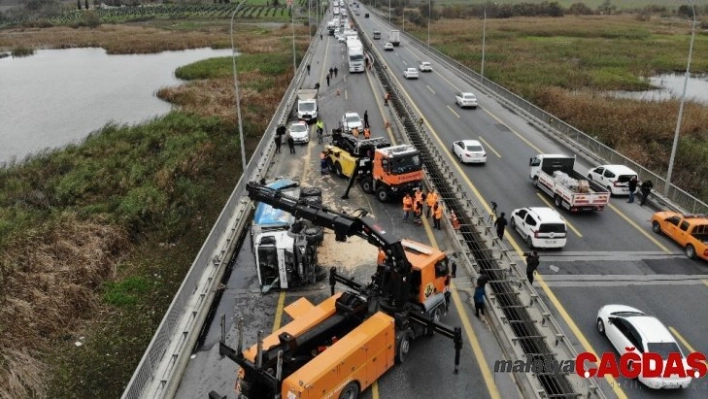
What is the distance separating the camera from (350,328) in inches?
543

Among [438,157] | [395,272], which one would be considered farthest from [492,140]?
[395,272]

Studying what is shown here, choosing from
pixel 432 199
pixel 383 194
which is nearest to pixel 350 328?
pixel 432 199

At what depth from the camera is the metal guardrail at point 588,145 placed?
83.0 feet

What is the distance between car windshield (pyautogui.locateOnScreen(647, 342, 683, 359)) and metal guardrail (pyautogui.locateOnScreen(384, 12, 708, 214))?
1217 cm

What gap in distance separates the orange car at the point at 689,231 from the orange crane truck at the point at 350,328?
37.4 feet

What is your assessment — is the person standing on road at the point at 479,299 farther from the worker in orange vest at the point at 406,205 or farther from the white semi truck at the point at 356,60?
the white semi truck at the point at 356,60

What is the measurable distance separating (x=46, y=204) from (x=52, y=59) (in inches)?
2855

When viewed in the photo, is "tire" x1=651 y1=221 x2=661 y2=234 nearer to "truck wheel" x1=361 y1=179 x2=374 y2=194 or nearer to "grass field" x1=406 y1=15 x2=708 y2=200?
"grass field" x1=406 y1=15 x2=708 y2=200

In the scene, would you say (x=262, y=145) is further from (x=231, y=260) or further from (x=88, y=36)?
(x=88, y=36)

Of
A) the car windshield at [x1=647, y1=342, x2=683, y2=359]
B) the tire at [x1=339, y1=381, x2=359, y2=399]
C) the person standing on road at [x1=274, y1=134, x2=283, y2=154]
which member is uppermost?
the person standing on road at [x1=274, y1=134, x2=283, y2=154]

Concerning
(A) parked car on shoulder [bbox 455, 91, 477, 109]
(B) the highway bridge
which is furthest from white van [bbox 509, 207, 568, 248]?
(A) parked car on shoulder [bbox 455, 91, 477, 109]

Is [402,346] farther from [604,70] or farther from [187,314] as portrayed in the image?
[604,70]

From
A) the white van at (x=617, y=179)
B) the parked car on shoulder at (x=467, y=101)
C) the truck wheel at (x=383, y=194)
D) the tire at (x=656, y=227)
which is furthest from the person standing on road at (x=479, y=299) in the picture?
the parked car on shoulder at (x=467, y=101)

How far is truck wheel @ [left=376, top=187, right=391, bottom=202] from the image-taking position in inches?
996
